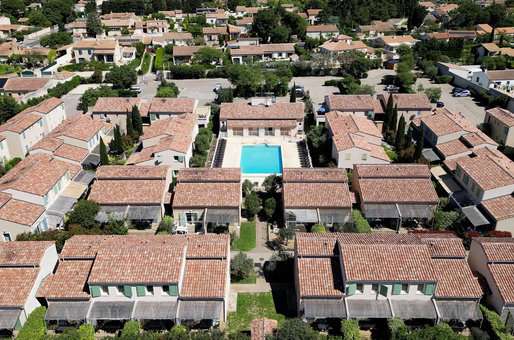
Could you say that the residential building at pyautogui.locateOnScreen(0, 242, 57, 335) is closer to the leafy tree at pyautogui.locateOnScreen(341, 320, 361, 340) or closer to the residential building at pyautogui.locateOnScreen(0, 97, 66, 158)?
Answer: the leafy tree at pyautogui.locateOnScreen(341, 320, 361, 340)

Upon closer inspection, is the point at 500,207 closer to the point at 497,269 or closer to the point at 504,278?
the point at 497,269

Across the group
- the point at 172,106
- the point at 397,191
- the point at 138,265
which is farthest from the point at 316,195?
the point at 172,106

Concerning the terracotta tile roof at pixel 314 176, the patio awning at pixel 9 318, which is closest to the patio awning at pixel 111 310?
the patio awning at pixel 9 318

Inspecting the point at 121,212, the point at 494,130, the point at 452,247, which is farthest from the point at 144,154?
the point at 494,130

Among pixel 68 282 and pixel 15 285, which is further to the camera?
pixel 68 282

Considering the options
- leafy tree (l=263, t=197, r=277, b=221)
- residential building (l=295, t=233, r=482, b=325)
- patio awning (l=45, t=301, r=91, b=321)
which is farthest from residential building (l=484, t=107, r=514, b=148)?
patio awning (l=45, t=301, r=91, b=321)

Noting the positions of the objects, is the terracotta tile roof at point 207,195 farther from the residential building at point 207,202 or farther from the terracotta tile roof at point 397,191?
Answer: the terracotta tile roof at point 397,191
